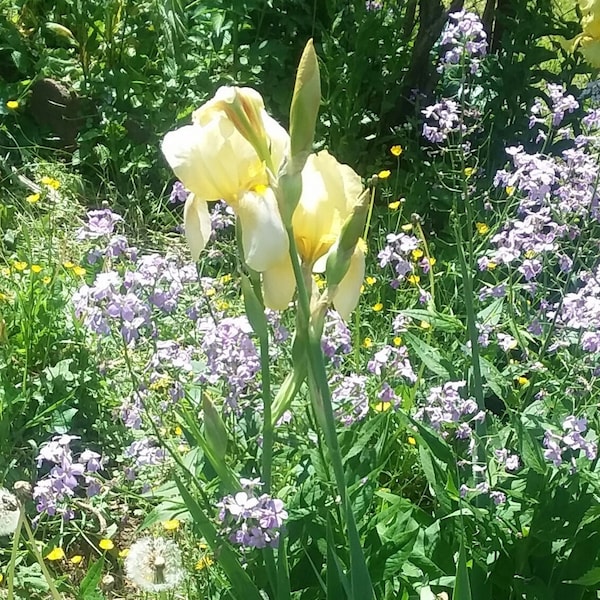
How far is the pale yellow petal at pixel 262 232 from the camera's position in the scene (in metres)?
0.85

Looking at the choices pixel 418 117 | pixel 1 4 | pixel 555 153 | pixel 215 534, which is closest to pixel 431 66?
pixel 418 117

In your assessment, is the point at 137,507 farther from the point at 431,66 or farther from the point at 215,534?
the point at 431,66

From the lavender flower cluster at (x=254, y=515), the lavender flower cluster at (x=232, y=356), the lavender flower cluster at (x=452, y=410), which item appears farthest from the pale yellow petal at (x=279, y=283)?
the lavender flower cluster at (x=452, y=410)

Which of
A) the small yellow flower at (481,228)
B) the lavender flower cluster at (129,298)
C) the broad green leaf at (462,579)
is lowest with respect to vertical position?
the broad green leaf at (462,579)

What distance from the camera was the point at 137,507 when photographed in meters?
1.96

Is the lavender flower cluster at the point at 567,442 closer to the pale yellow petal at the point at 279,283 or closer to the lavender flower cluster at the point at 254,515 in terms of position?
the lavender flower cluster at the point at 254,515

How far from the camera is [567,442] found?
1238 mm

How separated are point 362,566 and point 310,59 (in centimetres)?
55

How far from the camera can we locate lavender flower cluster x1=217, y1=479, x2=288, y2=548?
43.1 inches

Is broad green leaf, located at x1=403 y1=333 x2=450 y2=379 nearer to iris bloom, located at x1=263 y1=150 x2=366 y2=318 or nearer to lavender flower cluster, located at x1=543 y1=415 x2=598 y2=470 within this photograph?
lavender flower cluster, located at x1=543 y1=415 x2=598 y2=470

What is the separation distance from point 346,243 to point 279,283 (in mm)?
85

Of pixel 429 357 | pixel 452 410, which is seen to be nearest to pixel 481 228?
pixel 429 357

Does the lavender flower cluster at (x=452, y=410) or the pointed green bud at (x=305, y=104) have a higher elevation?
the pointed green bud at (x=305, y=104)

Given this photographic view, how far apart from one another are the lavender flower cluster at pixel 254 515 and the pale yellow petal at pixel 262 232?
0.36 meters
